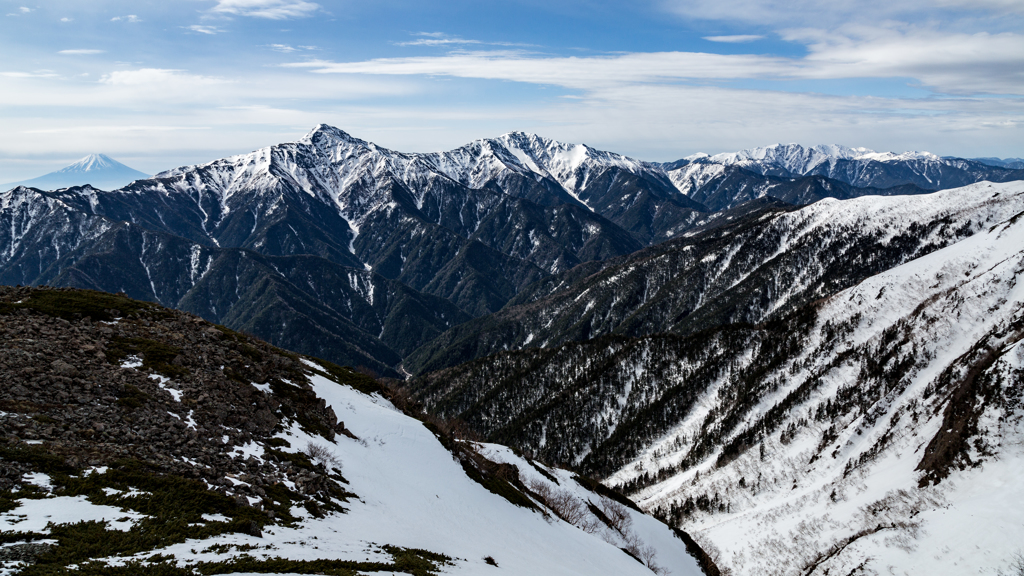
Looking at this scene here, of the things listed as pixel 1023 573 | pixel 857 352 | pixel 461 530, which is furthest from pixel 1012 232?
pixel 461 530

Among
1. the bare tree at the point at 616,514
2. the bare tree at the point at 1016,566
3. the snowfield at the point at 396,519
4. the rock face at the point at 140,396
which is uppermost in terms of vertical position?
the rock face at the point at 140,396

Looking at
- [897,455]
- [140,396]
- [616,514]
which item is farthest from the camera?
[897,455]

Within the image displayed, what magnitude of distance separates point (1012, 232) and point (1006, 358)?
469 feet

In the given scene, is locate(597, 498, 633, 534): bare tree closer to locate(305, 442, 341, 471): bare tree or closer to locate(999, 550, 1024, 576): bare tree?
locate(999, 550, 1024, 576): bare tree

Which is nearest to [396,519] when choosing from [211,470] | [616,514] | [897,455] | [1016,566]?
[211,470]

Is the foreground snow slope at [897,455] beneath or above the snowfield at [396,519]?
beneath

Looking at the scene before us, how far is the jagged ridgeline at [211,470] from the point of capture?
2222 centimetres

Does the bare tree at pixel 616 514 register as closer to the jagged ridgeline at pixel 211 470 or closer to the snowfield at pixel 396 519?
the snowfield at pixel 396 519

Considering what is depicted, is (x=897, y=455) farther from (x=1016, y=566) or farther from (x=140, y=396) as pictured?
(x=140, y=396)

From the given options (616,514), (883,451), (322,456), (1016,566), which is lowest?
(616,514)

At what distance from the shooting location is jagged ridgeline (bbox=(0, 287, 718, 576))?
22.2 metres

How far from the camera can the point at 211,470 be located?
30156 millimetres

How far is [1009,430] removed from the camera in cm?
9106

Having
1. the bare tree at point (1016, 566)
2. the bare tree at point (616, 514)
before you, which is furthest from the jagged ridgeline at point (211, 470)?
the bare tree at point (1016, 566)
